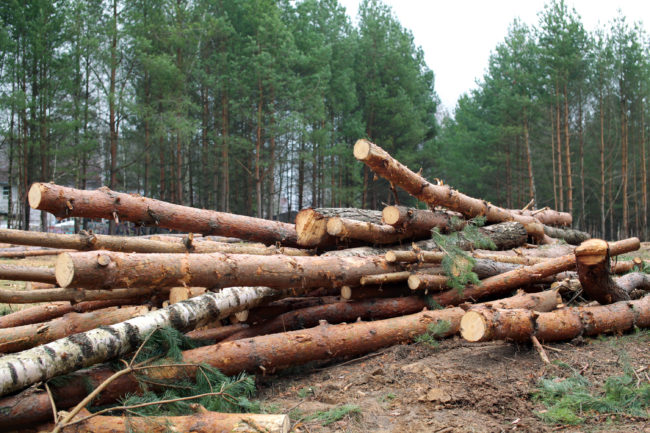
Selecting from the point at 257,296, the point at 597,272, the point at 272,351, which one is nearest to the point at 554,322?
the point at 597,272

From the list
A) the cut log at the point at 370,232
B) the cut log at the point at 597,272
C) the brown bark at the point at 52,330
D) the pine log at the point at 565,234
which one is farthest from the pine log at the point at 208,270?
the pine log at the point at 565,234

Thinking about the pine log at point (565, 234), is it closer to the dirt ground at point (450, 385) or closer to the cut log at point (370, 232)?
the cut log at point (370, 232)

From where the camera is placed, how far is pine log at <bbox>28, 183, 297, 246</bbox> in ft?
17.3

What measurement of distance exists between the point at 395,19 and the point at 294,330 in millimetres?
28564

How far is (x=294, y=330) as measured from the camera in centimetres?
515

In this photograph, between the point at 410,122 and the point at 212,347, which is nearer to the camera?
the point at 212,347

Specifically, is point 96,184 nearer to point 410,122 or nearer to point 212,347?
point 410,122

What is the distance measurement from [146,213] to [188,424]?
3424 millimetres

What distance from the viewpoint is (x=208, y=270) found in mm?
4316

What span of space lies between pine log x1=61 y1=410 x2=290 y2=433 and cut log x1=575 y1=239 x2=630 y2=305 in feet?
→ 12.0

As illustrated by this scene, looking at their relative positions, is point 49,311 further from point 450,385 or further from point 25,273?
point 450,385

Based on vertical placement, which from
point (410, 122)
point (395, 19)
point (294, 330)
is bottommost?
point (294, 330)

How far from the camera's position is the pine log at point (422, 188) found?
6.09 m

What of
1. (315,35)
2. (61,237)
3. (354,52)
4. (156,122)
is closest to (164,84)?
(156,122)
